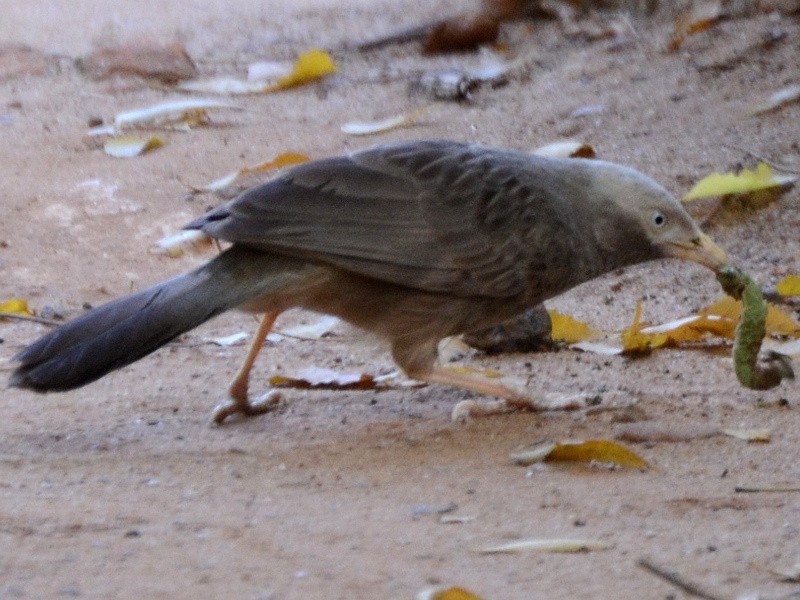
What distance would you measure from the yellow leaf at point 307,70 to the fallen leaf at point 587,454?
534 cm

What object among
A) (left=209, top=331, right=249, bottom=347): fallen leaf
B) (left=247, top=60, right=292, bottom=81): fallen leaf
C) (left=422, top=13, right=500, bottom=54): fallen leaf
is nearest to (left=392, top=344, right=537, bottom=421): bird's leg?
(left=209, top=331, right=249, bottom=347): fallen leaf

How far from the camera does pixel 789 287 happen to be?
5.61 metres

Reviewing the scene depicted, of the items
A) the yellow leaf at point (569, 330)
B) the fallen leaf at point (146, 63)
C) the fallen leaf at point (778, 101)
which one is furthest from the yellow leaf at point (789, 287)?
the fallen leaf at point (146, 63)

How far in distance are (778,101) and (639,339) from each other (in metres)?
2.39

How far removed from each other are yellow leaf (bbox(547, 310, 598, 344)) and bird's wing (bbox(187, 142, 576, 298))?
0.86m

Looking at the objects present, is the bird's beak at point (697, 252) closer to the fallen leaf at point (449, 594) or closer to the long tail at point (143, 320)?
the long tail at point (143, 320)

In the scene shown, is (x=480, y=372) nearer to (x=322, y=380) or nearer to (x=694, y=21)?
(x=322, y=380)

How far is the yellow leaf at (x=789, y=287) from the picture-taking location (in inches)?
220

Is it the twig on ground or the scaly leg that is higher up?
the twig on ground

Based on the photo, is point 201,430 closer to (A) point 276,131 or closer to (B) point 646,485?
(B) point 646,485

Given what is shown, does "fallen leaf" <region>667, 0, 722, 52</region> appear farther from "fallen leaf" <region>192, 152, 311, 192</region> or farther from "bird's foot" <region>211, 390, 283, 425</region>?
"bird's foot" <region>211, 390, 283, 425</region>

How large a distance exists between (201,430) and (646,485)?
4.63 ft

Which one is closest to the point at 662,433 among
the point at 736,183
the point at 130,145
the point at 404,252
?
the point at 404,252

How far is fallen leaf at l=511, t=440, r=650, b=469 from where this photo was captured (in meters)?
3.88
